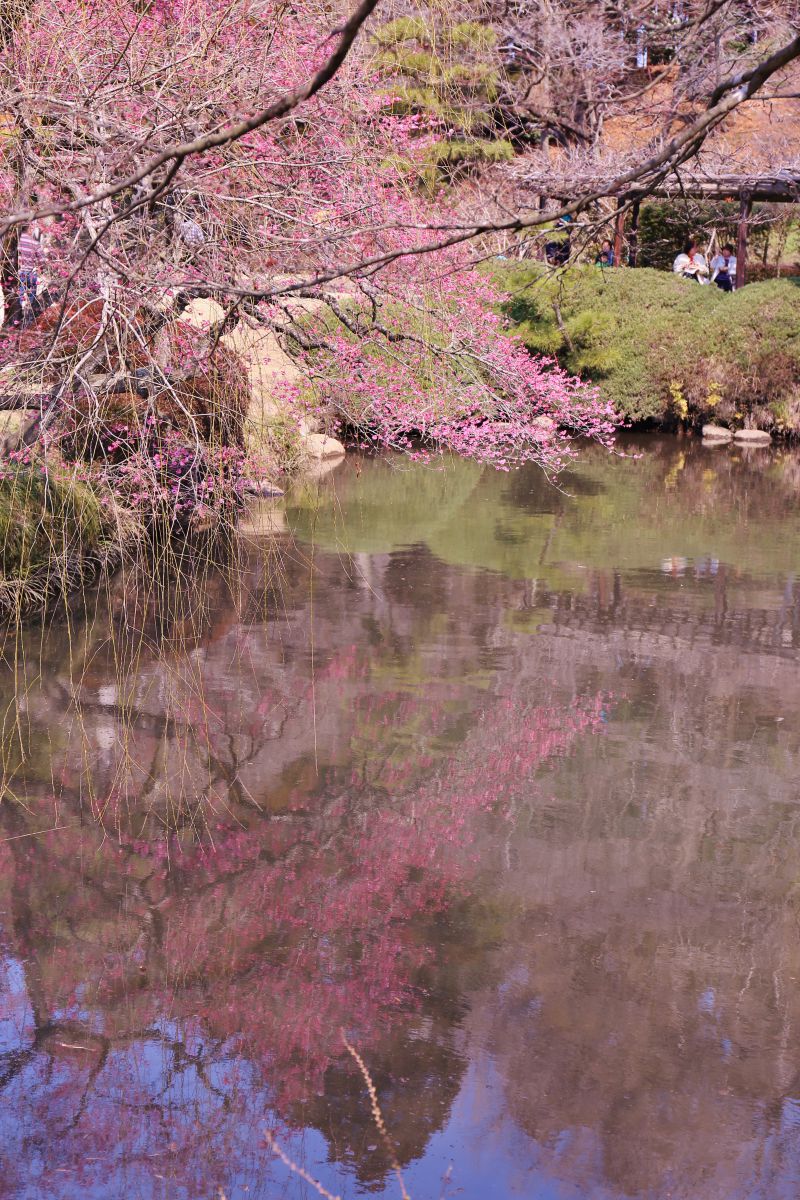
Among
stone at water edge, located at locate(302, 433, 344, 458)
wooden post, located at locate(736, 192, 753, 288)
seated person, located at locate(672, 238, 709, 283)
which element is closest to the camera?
stone at water edge, located at locate(302, 433, 344, 458)

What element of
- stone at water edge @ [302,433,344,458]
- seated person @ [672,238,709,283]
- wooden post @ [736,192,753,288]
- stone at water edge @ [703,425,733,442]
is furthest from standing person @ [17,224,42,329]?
wooden post @ [736,192,753,288]

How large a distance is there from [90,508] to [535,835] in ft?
14.3

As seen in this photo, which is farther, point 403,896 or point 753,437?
point 753,437

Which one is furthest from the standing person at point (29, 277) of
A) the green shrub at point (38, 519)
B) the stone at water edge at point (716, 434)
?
the stone at water edge at point (716, 434)

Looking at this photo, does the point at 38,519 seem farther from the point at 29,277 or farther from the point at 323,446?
the point at 323,446

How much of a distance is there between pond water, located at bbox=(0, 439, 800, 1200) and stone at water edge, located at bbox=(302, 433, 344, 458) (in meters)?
6.47

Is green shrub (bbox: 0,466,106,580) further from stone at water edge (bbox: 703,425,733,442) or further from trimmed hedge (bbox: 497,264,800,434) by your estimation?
stone at water edge (bbox: 703,425,733,442)

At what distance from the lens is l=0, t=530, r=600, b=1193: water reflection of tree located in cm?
341

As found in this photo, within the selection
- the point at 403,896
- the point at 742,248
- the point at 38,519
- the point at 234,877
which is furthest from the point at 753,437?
the point at 234,877

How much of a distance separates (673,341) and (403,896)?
1485cm

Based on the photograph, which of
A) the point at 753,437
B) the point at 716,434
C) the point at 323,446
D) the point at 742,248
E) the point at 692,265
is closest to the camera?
the point at 323,446

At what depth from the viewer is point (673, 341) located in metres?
18.0

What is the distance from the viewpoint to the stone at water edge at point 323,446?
15258 mm

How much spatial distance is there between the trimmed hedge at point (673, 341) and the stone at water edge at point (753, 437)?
13.4 inches
